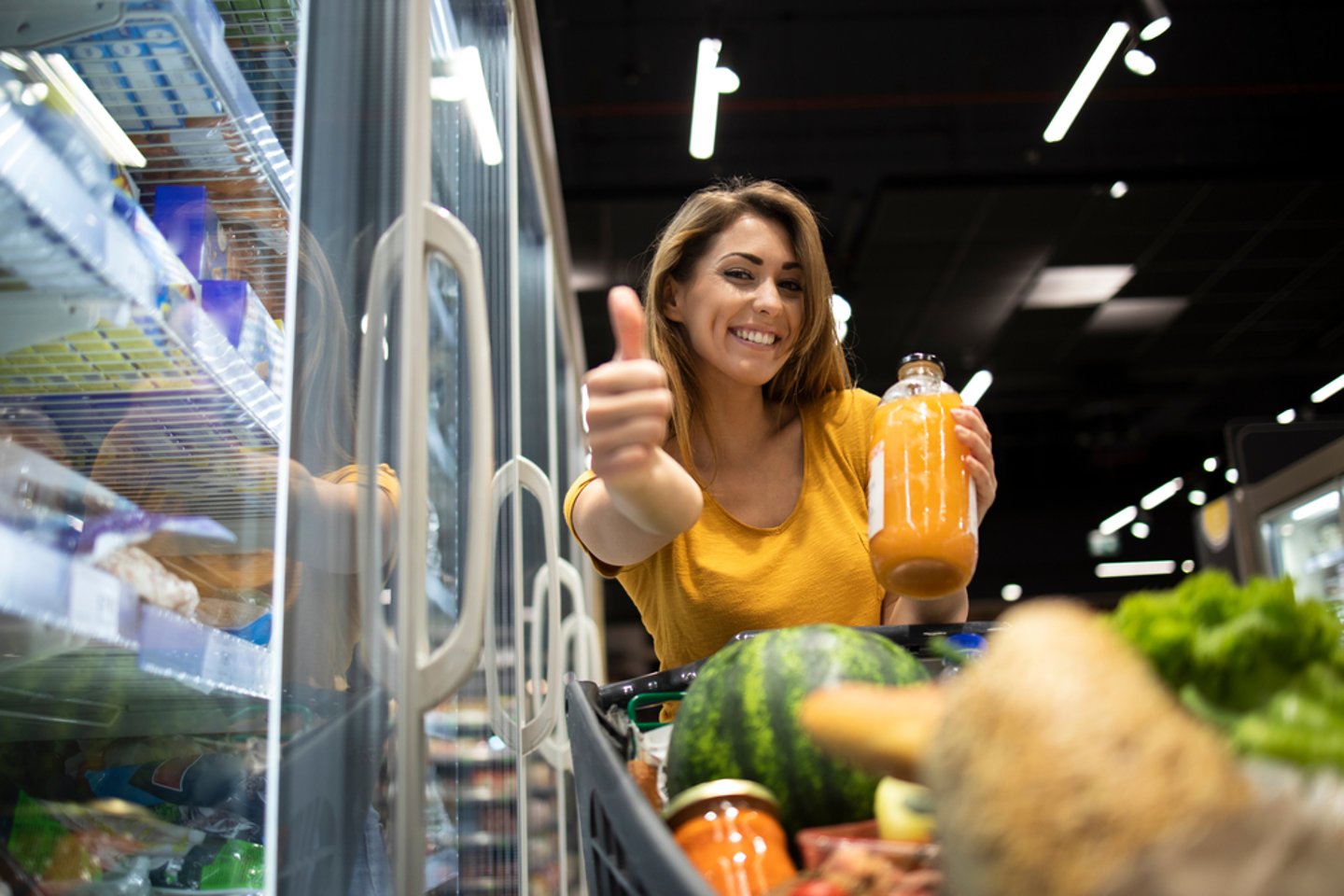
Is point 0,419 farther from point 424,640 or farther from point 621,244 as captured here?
point 621,244

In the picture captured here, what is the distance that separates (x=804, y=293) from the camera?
175 cm

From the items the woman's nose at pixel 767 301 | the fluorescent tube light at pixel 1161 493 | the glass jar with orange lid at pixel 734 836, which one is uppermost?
the fluorescent tube light at pixel 1161 493

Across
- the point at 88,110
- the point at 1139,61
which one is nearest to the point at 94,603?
the point at 88,110

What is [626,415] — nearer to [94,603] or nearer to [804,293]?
[94,603]

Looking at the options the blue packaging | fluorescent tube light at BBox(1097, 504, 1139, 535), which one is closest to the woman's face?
the blue packaging

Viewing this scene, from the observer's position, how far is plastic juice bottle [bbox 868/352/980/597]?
113 cm

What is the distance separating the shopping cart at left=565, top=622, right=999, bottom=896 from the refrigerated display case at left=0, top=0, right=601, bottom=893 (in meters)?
0.24

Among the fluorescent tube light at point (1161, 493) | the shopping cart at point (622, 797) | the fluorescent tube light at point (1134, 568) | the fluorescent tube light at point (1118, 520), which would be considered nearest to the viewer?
the shopping cart at point (622, 797)

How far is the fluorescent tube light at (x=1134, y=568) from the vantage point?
1656 cm

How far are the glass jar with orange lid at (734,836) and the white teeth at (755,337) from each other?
0.95 metres

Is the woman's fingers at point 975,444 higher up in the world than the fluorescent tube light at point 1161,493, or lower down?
lower down

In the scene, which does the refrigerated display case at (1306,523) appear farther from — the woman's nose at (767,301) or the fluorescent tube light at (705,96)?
the woman's nose at (767,301)

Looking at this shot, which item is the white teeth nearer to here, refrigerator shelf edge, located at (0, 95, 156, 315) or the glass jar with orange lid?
refrigerator shelf edge, located at (0, 95, 156, 315)

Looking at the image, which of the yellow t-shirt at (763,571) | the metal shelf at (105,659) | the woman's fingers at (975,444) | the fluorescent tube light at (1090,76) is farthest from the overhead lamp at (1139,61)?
the metal shelf at (105,659)
